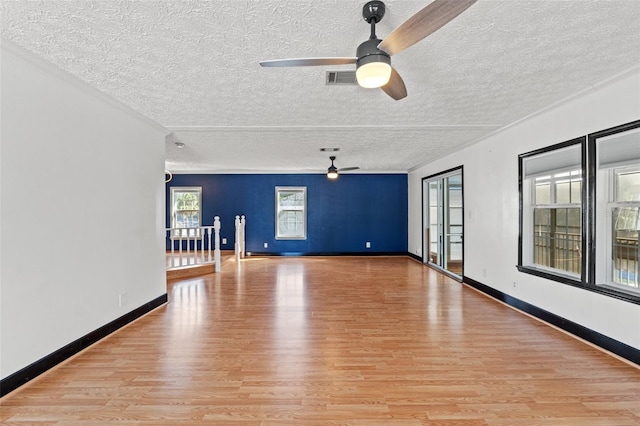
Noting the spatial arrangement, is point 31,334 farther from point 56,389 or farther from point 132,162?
point 132,162

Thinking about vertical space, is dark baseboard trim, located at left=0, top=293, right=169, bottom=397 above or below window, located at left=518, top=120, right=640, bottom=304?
below

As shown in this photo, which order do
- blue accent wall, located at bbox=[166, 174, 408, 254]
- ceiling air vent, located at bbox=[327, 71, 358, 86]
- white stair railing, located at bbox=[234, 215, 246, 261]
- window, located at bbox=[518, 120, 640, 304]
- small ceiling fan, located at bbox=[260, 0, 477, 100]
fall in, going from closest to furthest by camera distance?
small ceiling fan, located at bbox=[260, 0, 477, 100] → ceiling air vent, located at bbox=[327, 71, 358, 86] → window, located at bbox=[518, 120, 640, 304] → white stair railing, located at bbox=[234, 215, 246, 261] → blue accent wall, located at bbox=[166, 174, 408, 254]

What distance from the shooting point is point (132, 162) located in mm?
3361

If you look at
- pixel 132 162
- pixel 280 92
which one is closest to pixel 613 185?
pixel 280 92

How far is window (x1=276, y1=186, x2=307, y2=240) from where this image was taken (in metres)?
8.36

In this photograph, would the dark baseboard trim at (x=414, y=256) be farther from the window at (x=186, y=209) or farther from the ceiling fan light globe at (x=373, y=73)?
the ceiling fan light globe at (x=373, y=73)

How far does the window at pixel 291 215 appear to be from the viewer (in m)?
8.36

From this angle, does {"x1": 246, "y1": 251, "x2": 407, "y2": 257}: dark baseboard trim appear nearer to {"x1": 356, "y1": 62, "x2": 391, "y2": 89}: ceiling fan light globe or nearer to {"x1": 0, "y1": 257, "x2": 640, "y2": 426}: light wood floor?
{"x1": 0, "y1": 257, "x2": 640, "y2": 426}: light wood floor

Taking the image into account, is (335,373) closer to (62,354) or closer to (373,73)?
(373,73)

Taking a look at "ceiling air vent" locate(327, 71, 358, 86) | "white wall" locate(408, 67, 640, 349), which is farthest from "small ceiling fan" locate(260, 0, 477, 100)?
"white wall" locate(408, 67, 640, 349)

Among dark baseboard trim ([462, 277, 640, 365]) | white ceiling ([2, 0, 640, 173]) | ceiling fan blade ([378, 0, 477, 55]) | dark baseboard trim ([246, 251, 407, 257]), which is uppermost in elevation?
white ceiling ([2, 0, 640, 173])

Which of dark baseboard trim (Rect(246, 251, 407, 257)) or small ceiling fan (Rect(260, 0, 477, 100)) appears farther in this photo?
dark baseboard trim (Rect(246, 251, 407, 257))

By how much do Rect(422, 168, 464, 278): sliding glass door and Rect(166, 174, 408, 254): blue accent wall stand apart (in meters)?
1.40

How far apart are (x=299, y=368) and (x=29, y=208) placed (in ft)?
7.89
